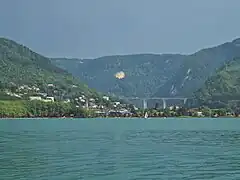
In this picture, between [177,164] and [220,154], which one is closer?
[177,164]

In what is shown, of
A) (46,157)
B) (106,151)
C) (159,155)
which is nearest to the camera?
(46,157)

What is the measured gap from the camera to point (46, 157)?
47.6 meters

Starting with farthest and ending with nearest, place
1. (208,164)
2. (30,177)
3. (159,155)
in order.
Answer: (159,155) < (208,164) < (30,177)

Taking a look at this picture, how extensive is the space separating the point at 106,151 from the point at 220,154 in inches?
451

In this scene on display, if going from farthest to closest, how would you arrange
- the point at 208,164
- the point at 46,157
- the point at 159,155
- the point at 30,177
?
the point at 159,155 < the point at 46,157 < the point at 208,164 < the point at 30,177

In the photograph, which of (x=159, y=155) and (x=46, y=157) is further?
(x=159, y=155)

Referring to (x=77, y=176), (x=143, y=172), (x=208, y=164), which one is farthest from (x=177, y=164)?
A: (x=77, y=176)

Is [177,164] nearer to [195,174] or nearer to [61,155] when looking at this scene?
[195,174]

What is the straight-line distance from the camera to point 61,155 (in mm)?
49781

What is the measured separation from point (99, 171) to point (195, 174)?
6689 millimetres

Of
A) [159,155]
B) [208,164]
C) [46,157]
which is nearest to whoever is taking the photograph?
[208,164]

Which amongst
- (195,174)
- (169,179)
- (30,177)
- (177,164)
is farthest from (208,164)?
(30,177)

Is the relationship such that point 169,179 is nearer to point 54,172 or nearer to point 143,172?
point 143,172

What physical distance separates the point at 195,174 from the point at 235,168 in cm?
483
